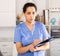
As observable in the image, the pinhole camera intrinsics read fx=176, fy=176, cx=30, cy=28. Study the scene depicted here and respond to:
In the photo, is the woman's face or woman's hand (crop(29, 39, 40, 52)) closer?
Answer: woman's hand (crop(29, 39, 40, 52))

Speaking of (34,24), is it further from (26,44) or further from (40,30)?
(26,44)

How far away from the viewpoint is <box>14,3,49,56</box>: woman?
5.84 ft

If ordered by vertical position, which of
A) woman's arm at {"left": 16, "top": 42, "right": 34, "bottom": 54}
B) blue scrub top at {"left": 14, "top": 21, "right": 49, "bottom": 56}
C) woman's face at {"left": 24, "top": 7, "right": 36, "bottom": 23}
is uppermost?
woman's face at {"left": 24, "top": 7, "right": 36, "bottom": 23}

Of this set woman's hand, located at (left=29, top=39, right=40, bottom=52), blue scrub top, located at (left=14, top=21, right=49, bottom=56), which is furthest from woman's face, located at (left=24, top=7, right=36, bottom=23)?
woman's hand, located at (left=29, top=39, right=40, bottom=52)

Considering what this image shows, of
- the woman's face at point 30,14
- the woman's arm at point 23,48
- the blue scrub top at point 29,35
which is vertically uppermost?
the woman's face at point 30,14

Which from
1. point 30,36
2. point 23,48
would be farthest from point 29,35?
point 23,48

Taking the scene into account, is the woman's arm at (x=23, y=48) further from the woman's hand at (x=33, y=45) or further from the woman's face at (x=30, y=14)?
the woman's face at (x=30, y=14)

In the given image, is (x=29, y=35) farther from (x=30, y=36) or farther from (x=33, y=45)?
(x=33, y=45)

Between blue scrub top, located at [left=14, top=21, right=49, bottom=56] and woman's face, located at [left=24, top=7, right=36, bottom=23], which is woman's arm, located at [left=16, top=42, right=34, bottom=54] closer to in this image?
blue scrub top, located at [left=14, top=21, right=49, bottom=56]

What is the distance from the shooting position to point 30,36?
186 cm

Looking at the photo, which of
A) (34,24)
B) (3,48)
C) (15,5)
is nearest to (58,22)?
(15,5)

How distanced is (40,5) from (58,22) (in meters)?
0.63

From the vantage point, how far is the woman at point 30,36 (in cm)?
178

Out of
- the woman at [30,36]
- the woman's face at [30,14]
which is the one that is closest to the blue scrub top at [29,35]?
the woman at [30,36]
